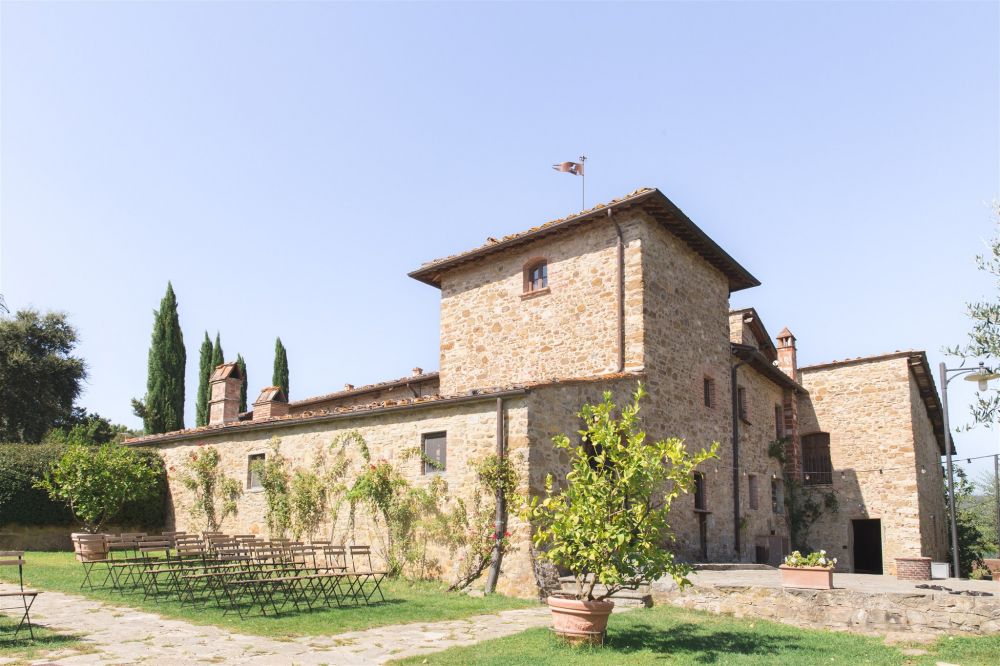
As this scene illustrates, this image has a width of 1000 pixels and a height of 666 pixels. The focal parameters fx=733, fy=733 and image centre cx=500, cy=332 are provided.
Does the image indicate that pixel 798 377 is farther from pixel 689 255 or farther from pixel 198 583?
pixel 198 583

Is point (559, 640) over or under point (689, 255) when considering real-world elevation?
under

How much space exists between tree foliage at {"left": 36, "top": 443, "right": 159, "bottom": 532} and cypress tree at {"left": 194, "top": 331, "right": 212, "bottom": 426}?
1413 centimetres

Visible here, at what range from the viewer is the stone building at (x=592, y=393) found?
41.9 feet

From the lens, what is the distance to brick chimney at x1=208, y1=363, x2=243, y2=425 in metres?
21.7

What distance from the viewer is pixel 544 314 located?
53.2 feet

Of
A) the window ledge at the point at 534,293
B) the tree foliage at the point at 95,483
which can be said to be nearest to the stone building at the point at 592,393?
the window ledge at the point at 534,293

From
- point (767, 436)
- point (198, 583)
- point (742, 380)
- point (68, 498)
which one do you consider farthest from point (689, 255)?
point (68, 498)

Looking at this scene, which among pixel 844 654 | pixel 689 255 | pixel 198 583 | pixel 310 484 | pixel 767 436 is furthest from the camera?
pixel 767 436

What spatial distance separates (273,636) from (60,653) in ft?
6.78

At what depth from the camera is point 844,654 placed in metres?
8.00

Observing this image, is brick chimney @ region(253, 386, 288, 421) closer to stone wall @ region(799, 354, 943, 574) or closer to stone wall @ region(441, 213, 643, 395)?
stone wall @ region(441, 213, 643, 395)

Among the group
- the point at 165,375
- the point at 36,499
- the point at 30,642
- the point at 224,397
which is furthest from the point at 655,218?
the point at 165,375

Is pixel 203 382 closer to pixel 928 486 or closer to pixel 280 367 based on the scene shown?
pixel 280 367

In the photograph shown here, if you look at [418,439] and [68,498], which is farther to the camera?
[68,498]
